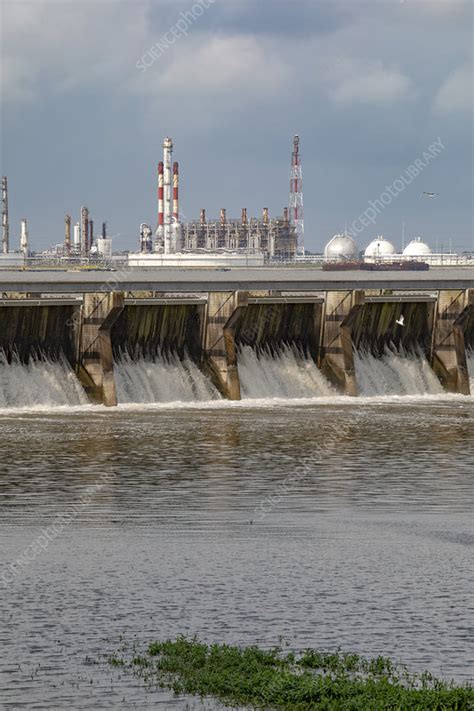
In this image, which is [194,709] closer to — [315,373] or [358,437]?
[358,437]

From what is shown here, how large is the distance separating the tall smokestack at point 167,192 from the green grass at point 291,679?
558 feet

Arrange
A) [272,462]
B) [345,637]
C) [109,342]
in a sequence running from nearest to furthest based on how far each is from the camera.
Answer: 1. [345,637]
2. [272,462]
3. [109,342]

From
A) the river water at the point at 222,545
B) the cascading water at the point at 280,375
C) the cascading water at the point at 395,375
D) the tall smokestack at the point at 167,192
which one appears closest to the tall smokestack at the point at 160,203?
the tall smokestack at the point at 167,192

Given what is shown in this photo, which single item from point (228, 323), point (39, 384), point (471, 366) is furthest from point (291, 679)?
point (471, 366)

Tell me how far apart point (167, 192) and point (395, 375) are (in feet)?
419

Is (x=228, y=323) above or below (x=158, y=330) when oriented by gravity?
above

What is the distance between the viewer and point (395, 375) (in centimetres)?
6806

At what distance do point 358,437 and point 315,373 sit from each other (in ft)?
57.9

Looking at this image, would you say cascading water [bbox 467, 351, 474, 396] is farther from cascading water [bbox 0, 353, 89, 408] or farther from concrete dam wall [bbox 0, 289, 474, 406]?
cascading water [bbox 0, 353, 89, 408]

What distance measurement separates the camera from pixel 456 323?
69.9m

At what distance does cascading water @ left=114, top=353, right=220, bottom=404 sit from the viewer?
5944cm

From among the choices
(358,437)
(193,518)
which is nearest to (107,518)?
(193,518)

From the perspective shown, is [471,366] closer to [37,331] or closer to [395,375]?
[395,375]

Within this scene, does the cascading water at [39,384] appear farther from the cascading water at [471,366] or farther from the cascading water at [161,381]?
the cascading water at [471,366]
